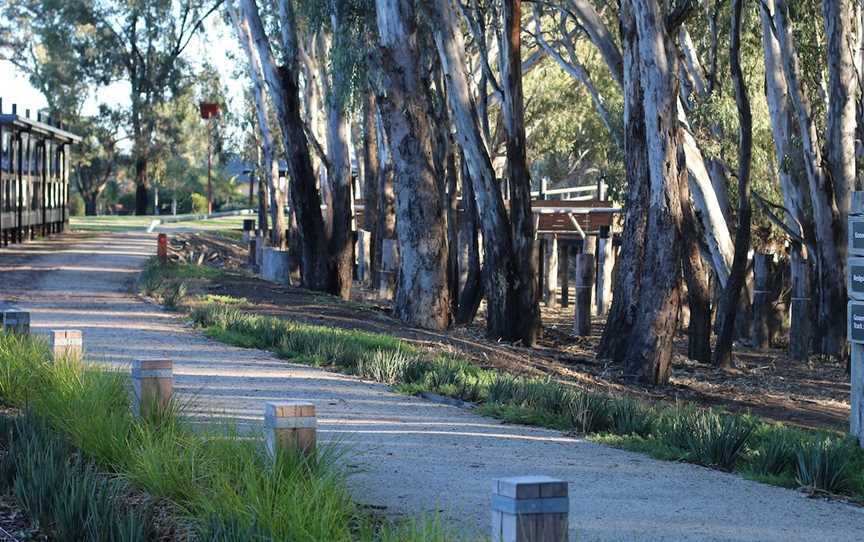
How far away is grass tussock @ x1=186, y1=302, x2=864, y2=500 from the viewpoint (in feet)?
29.6

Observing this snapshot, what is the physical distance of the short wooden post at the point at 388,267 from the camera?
30344 mm

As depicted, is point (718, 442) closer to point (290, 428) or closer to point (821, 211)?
point (290, 428)

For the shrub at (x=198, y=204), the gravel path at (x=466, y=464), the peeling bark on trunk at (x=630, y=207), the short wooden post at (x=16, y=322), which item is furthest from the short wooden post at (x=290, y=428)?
the shrub at (x=198, y=204)

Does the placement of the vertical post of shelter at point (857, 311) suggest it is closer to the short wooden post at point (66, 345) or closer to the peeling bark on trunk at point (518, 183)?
the short wooden post at point (66, 345)

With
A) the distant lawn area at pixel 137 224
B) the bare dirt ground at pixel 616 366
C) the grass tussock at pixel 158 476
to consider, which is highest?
the distant lawn area at pixel 137 224

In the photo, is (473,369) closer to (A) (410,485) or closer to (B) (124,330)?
(B) (124,330)

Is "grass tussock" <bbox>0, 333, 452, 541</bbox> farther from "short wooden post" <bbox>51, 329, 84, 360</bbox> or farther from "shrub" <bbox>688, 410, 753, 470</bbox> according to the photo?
"shrub" <bbox>688, 410, 753, 470</bbox>

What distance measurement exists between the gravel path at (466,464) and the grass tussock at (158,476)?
0.57m

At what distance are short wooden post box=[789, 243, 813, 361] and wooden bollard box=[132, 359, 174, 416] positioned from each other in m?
16.3

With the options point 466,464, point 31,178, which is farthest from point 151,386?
point 31,178

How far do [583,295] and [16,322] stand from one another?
45.1 ft

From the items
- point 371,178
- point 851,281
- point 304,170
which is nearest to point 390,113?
point 304,170

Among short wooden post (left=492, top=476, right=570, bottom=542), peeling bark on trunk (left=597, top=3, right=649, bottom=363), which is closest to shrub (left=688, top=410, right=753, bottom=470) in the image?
short wooden post (left=492, top=476, right=570, bottom=542)

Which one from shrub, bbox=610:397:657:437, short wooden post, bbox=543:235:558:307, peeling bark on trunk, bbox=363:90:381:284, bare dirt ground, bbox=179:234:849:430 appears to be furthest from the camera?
peeling bark on trunk, bbox=363:90:381:284
